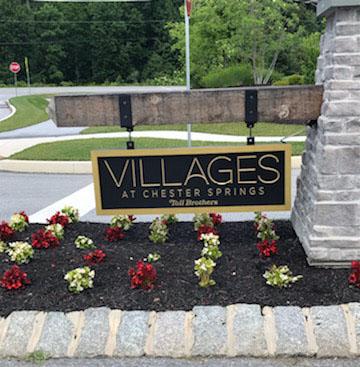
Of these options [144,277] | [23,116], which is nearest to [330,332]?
[144,277]

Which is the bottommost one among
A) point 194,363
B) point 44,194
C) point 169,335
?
point 44,194

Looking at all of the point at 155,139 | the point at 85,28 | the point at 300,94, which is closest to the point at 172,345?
the point at 300,94

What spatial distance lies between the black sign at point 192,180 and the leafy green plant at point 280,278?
27.7 inches

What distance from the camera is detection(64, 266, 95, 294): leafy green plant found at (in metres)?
3.44

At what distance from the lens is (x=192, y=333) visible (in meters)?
3.02

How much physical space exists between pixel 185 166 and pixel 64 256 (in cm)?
120

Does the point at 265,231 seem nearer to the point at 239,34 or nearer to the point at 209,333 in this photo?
the point at 209,333

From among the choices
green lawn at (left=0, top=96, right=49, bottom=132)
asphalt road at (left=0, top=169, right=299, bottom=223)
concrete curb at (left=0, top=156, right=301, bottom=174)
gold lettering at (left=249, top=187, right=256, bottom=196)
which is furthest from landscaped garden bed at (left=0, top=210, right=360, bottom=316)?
green lawn at (left=0, top=96, right=49, bottom=132)

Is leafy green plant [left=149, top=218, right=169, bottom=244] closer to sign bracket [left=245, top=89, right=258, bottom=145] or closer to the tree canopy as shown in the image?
sign bracket [left=245, top=89, right=258, bottom=145]

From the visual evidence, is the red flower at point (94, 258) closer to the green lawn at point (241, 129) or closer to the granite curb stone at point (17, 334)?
the granite curb stone at point (17, 334)

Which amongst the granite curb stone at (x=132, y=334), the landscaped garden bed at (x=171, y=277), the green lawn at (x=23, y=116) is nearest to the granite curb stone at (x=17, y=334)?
the landscaped garden bed at (x=171, y=277)

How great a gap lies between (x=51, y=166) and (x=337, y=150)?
7013 millimetres

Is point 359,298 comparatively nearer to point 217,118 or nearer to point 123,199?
point 217,118

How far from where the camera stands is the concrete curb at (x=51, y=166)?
9.49 metres
